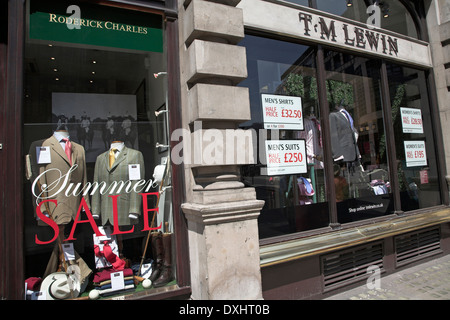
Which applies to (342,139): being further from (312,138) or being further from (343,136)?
(312,138)

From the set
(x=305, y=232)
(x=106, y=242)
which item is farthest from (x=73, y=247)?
(x=305, y=232)

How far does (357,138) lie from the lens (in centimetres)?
582

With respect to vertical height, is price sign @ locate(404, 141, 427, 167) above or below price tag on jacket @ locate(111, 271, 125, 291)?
above

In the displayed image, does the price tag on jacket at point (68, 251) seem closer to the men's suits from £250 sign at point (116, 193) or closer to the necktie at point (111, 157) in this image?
the men's suits from £250 sign at point (116, 193)

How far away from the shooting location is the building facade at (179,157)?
3324mm

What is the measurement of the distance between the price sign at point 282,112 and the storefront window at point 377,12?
194 centimetres

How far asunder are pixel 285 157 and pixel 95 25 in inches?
129

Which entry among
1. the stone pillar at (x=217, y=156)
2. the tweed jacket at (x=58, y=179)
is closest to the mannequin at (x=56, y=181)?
the tweed jacket at (x=58, y=179)

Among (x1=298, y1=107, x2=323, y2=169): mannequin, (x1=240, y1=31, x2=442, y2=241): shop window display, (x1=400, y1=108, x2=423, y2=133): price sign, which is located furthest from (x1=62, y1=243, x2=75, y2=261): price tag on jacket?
(x1=400, y1=108, x2=423, y2=133): price sign

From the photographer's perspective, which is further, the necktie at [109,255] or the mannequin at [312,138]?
the mannequin at [312,138]

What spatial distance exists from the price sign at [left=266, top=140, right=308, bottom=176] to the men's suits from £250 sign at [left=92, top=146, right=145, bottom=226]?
1.96 m

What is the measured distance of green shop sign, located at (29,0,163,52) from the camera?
348 cm

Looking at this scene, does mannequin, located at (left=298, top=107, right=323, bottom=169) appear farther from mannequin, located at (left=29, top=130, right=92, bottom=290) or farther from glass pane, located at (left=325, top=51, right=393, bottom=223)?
mannequin, located at (left=29, top=130, right=92, bottom=290)

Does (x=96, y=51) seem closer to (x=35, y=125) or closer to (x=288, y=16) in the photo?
(x=35, y=125)
